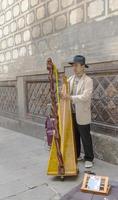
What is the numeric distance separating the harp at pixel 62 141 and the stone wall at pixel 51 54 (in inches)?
31.7

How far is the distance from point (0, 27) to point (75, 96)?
554cm

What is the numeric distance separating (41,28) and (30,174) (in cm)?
353

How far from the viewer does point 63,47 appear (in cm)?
679

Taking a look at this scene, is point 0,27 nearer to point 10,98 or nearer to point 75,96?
point 10,98

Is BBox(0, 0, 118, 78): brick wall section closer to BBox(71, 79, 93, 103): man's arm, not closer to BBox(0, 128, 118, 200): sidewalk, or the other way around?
BBox(71, 79, 93, 103): man's arm

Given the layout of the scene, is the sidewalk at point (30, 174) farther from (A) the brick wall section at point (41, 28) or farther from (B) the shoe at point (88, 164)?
(A) the brick wall section at point (41, 28)

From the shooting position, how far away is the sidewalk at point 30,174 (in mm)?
4504

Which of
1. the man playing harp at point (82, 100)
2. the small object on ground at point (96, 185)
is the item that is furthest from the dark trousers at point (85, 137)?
the small object on ground at point (96, 185)

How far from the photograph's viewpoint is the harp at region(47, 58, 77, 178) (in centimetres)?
481

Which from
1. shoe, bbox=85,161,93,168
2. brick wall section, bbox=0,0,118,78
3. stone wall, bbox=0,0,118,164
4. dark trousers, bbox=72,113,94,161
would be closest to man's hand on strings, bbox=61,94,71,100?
dark trousers, bbox=72,113,94,161

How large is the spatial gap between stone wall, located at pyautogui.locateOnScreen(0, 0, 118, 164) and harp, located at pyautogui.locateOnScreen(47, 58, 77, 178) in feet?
2.64

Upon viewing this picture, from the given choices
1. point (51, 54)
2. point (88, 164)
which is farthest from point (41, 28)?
point (88, 164)

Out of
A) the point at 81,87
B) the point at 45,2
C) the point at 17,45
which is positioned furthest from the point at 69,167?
the point at 17,45

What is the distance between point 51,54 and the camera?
7.28 m
